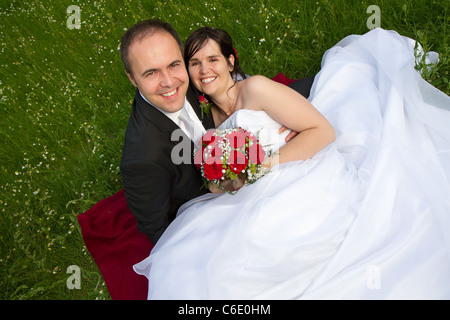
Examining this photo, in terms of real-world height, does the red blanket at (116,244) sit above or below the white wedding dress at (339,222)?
below

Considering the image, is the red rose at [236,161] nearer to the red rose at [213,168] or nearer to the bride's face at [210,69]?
the red rose at [213,168]

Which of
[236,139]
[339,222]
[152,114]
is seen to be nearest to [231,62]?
[152,114]

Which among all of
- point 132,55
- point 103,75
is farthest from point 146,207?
point 103,75

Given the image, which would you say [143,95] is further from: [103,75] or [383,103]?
[103,75]

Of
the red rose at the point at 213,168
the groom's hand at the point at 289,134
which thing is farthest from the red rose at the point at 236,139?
the groom's hand at the point at 289,134

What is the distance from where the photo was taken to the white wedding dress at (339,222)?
81.4 inches

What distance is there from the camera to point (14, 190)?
4.21 m

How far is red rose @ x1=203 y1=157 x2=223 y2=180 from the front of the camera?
7.30 ft

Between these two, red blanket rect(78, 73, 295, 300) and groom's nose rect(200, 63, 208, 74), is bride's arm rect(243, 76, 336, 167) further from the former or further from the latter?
red blanket rect(78, 73, 295, 300)

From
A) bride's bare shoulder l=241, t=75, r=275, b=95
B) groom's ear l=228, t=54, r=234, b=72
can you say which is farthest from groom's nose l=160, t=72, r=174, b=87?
groom's ear l=228, t=54, r=234, b=72

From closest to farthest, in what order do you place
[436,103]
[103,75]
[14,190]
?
[436,103] < [14,190] < [103,75]

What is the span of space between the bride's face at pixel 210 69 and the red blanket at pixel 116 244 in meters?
1.81

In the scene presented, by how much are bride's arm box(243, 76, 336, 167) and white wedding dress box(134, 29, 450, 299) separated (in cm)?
10

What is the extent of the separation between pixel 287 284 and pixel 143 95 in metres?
1.79
